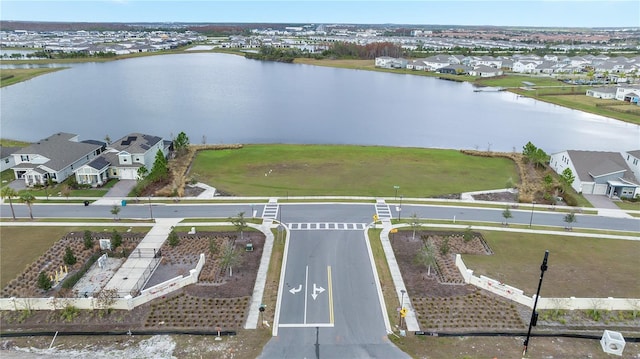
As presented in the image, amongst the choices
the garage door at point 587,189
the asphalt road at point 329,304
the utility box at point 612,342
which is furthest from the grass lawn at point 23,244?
the garage door at point 587,189

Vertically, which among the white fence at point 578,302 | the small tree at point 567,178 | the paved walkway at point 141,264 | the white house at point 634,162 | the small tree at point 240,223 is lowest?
the paved walkway at point 141,264

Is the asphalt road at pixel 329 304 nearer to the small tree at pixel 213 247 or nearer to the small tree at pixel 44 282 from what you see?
the small tree at pixel 213 247

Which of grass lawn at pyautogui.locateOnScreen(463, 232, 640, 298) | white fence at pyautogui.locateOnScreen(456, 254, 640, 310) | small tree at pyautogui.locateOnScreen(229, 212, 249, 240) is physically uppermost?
small tree at pyautogui.locateOnScreen(229, 212, 249, 240)

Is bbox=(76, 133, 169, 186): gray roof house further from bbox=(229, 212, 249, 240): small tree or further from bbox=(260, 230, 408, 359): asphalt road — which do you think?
bbox=(260, 230, 408, 359): asphalt road

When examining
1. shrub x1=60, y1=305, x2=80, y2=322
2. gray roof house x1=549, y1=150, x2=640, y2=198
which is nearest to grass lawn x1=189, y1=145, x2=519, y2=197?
gray roof house x1=549, y1=150, x2=640, y2=198

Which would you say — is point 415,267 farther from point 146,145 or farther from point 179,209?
point 146,145
